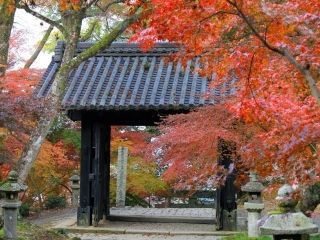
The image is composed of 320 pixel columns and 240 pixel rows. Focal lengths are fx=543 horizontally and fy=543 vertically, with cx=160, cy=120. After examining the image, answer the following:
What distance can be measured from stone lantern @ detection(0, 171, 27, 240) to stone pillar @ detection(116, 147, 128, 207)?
→ 8326mm

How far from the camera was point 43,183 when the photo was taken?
17656mm

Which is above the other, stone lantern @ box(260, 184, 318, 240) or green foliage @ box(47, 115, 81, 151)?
green foliage @ box(47, 115, 81, 151)

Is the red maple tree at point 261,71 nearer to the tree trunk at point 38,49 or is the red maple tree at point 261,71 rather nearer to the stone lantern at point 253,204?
the stone lantern at point 253,204

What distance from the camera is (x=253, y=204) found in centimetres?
1046

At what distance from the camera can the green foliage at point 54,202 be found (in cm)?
1967

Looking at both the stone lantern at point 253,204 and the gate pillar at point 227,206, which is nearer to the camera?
the stone lantern at point 253,204

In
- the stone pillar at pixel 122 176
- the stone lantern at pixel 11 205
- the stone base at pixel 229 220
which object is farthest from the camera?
the stone pillar at pixel 122 176

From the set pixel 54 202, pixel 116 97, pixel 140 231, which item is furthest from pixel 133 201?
pixel 116 97


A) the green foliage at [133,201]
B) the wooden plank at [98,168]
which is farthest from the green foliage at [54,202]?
the wooden plank at [98,168]

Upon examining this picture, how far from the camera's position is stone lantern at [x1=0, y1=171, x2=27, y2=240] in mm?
9172

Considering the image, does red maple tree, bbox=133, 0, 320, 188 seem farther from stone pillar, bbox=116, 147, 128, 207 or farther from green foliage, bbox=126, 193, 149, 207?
green foliage, bbox=126, 193, 149, 207

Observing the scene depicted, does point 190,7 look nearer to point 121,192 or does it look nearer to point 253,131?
point 253,131

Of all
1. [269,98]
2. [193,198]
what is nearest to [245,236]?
[269,98]

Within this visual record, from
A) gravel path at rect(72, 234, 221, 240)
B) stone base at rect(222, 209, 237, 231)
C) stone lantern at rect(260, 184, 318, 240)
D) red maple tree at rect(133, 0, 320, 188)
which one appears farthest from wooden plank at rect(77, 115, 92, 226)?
stone lantern at rect(260, 184, 318, 240)
